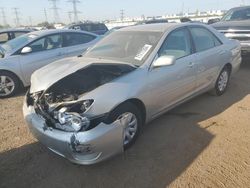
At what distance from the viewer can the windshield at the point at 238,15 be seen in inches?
365

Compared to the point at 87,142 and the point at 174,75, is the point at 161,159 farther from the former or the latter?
the point at 174,75

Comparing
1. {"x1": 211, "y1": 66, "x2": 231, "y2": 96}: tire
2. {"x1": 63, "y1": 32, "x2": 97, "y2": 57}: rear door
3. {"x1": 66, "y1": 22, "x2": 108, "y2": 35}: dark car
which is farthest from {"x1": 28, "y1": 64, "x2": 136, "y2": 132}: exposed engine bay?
{"x1": 66, "y1": 22, "x2": 108, "y2": 35}: dark car

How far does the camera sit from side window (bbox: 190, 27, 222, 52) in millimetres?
4876

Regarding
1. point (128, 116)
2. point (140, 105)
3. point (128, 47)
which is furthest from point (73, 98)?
point (128, 47)

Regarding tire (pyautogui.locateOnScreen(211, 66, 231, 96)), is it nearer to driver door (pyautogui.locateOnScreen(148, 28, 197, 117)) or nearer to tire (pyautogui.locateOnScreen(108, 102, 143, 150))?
driver door (pyautogui.locateOnScreen(148, 28, 197, 117))

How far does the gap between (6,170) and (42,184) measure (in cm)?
60

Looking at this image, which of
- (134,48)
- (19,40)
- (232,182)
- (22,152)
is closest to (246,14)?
(134,48)

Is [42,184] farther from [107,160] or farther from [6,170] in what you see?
[107,160]

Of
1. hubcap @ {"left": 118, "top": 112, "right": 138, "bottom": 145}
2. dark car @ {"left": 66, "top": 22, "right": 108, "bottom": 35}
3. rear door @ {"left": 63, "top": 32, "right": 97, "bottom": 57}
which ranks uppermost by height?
rear door @ {"left": 63, "top": 32, "right": 97, "bottom": 57}

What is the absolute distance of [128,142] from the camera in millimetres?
3629

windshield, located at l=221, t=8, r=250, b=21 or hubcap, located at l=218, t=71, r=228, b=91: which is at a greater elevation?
windshield, located at l=221, t=8, r=250, b=21

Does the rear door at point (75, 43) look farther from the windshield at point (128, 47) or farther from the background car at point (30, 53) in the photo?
the windshield at point (128, 47)

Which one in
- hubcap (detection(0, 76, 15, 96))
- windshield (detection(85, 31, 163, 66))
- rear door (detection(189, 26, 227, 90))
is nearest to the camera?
windshield (detection(85, 31, 163, 66))

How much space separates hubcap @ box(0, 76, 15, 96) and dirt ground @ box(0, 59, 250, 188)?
5.59ft
